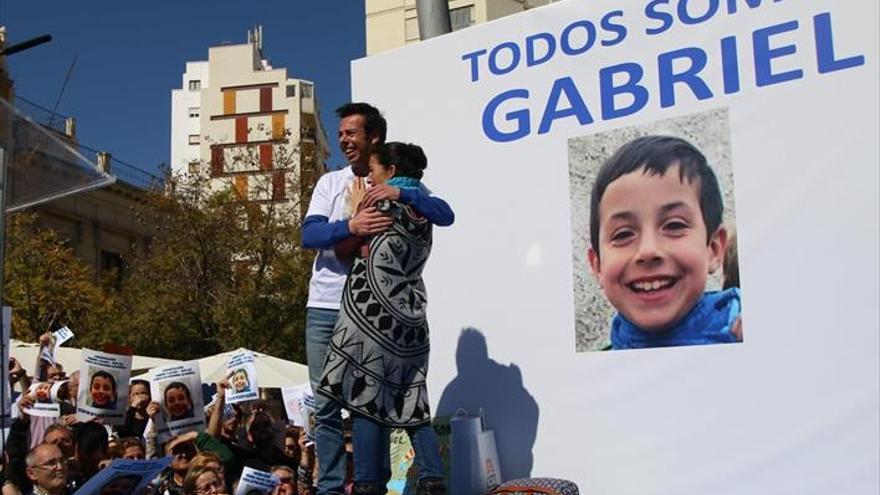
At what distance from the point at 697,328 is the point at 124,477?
236cm

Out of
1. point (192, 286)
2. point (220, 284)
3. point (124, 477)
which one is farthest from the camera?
point (192, 286)

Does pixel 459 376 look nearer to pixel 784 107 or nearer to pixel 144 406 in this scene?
pixel 784 107

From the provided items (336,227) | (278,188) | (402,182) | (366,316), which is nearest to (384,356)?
(366,316)

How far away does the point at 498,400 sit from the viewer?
4336mm

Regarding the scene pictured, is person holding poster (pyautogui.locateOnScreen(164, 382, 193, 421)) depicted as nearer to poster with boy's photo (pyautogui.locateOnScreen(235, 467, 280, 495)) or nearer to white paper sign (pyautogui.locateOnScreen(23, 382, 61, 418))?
white paper sign (pyautogui.locateOnScreen(23, 382, 61, 418))

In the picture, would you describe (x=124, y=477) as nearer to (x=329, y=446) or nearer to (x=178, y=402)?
(x=329, y=446)

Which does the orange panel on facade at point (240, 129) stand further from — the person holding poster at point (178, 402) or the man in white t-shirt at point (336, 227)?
the man in white t-shirt at point (336, 227)

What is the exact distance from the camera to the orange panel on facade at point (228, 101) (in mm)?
67812

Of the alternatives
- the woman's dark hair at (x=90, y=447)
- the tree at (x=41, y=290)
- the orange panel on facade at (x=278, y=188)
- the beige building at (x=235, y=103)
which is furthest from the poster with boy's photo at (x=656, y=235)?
the beige building at (x=235, y=103)

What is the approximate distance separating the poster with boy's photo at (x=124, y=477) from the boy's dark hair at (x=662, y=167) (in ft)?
6.70

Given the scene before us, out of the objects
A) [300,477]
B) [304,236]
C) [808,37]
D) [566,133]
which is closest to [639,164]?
[566,133]

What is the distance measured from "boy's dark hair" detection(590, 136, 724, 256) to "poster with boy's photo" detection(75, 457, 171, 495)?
2042mm

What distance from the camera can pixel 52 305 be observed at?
77.4 feet

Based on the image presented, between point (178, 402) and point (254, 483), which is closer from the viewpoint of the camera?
point (254, 483)
